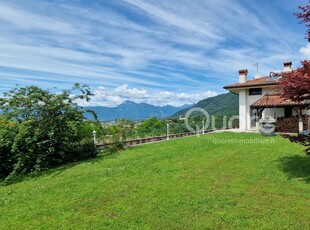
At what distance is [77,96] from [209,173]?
6.61 m

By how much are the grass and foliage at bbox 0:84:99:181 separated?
112 cm

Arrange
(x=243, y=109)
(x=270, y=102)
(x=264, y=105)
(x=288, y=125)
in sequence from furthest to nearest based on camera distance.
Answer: (x=243, y=109)
(x=270, y=102)
(x=264, y=105)
(x=288, y=125)

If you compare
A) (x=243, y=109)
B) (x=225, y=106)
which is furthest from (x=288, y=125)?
(x=225, y=106)

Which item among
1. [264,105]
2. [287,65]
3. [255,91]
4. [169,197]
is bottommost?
[169,197]

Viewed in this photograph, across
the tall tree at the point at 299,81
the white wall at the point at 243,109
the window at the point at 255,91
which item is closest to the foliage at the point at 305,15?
the tall tree at the point at 299,81

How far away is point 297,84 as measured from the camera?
537cm

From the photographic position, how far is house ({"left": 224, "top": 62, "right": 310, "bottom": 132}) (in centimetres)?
1808

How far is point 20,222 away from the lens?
4.36 m

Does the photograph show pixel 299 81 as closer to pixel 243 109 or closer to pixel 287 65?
pixel 243 109

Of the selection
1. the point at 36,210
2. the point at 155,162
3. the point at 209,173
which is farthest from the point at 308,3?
the point at 36,210

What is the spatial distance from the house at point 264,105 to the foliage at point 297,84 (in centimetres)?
1298

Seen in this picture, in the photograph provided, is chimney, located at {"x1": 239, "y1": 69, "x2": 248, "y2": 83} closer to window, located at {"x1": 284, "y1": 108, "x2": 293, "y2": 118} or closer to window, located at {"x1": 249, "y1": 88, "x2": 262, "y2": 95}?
window, located at {"x1": 249, "y1": 88, "x2": 262, "y2": 95}

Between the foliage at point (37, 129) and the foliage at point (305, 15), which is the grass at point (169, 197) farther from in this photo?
the foliage at point (305, 15)

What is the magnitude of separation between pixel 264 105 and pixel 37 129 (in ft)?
53.6
